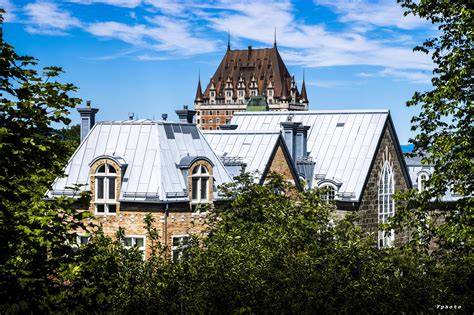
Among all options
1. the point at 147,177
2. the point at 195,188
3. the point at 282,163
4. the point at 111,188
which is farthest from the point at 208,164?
the point at 282,163

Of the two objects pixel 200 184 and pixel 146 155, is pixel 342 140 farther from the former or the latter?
pixel 146 155

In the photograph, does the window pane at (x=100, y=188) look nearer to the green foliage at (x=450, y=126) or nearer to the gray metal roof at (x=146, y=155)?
the gray metal roof at (x=146, y=155)

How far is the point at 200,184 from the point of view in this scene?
3328cm

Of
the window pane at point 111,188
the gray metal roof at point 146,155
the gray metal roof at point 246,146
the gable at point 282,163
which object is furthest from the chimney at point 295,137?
the window pane at point 111,188

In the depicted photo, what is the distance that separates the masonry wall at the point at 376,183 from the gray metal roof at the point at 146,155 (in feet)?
29.1

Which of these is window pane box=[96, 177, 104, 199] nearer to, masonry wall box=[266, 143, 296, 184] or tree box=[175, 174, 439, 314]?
tree box=[175, 174, 439, 314]

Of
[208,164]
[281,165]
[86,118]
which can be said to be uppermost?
[86,118]

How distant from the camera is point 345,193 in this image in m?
40.5

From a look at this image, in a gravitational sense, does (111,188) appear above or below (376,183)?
below

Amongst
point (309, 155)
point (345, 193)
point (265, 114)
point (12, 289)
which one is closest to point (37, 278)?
point (12, 289)

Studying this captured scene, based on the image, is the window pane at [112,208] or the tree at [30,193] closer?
the tree at [30,193]

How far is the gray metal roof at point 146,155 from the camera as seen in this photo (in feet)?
105

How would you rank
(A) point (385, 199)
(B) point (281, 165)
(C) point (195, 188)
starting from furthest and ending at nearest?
(A) point (385, 199), (B) point (281, 165), (C) point (195, 188)

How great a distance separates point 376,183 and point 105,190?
1583cm
